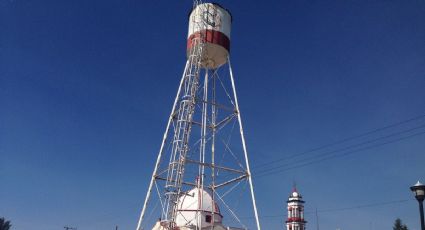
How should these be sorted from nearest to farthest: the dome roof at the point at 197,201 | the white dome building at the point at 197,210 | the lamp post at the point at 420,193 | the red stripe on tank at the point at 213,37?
1. the lamp post at the point at 420,193
2. the white dome building at the point at 197,210
3. the red stripe on tank at the point at 213,37
4. the dome roof at the point at 197,201

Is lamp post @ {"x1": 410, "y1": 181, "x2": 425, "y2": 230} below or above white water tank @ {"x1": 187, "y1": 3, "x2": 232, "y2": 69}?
below

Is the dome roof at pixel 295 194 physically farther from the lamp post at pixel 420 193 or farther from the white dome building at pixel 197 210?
the lamp post at pixel 420 193

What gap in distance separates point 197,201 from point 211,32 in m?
13.3

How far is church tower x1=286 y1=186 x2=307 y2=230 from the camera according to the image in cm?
8194

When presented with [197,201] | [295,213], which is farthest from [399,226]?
[197,201]

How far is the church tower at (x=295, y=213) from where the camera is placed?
81.9m

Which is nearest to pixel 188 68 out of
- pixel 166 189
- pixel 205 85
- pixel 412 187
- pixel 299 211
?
pixel 205 85

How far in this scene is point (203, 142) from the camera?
3219cm

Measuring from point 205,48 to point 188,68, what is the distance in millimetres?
2088

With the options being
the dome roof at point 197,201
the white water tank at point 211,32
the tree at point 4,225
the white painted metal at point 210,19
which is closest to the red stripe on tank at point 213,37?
the white water tank at point 211,32

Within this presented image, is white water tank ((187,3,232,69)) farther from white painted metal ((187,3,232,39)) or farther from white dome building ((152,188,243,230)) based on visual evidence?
white dome building ((152,188,243,230))

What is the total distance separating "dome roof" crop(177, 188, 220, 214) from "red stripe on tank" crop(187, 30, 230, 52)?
11486 millimetres

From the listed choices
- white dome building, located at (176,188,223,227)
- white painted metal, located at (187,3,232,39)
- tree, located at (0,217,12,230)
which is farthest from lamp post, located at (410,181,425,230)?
tree, located at (0,217,12,230)

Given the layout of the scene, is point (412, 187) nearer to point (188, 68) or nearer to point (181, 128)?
point (181, 128)
